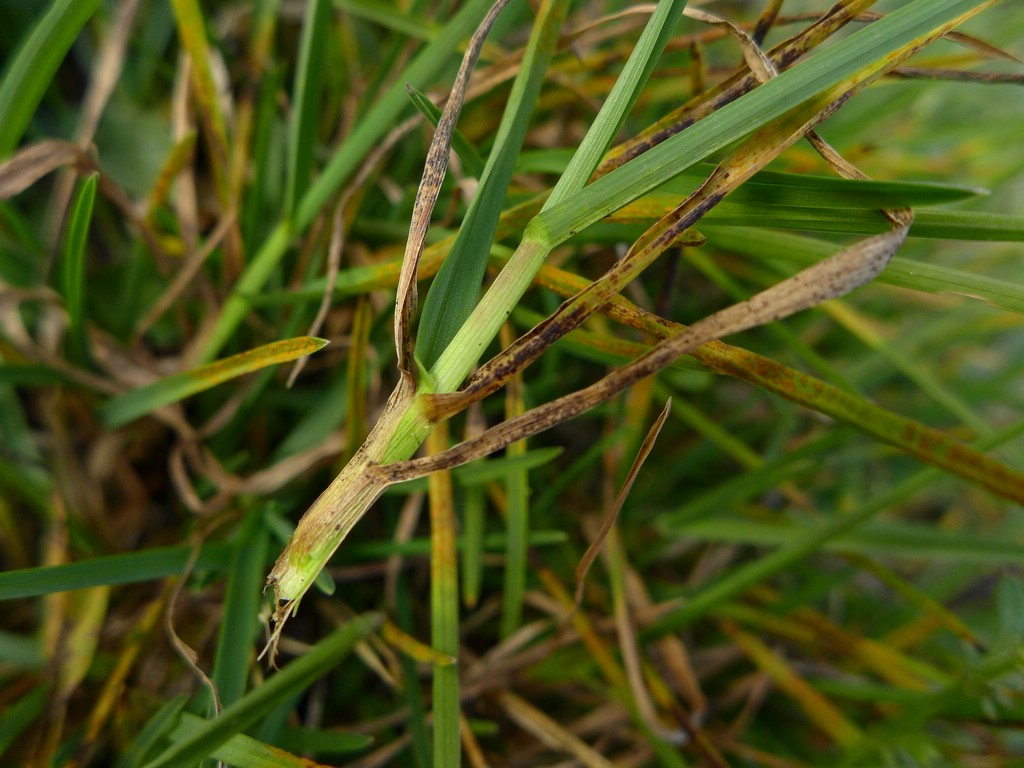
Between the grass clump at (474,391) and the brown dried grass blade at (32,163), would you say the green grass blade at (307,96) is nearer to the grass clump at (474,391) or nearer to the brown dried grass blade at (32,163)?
the grass clump at (474,391)

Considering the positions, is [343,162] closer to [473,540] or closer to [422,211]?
[422,211]

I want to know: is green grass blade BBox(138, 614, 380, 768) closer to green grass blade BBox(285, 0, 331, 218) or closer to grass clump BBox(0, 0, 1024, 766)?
grass clump BBox(0, 0, 1024, 766)

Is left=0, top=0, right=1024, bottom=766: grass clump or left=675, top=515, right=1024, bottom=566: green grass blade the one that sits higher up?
left=0, top=0, right=1024, bottom=766: grass clump

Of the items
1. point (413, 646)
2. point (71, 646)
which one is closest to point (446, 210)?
point (413, 646)

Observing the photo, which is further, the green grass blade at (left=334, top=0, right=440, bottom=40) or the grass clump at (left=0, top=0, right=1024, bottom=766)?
the green grass blade at (left=334, top=0, right=440, bottom=40)

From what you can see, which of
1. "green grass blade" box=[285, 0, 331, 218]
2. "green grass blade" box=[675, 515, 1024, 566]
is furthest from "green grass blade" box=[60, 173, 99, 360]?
"green grass blade" box=[675, 515, 1024, 566]

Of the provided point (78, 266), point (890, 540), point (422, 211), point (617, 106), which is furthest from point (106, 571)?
point (890, 540)

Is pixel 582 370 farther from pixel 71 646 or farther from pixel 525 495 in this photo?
pixel 71 646
